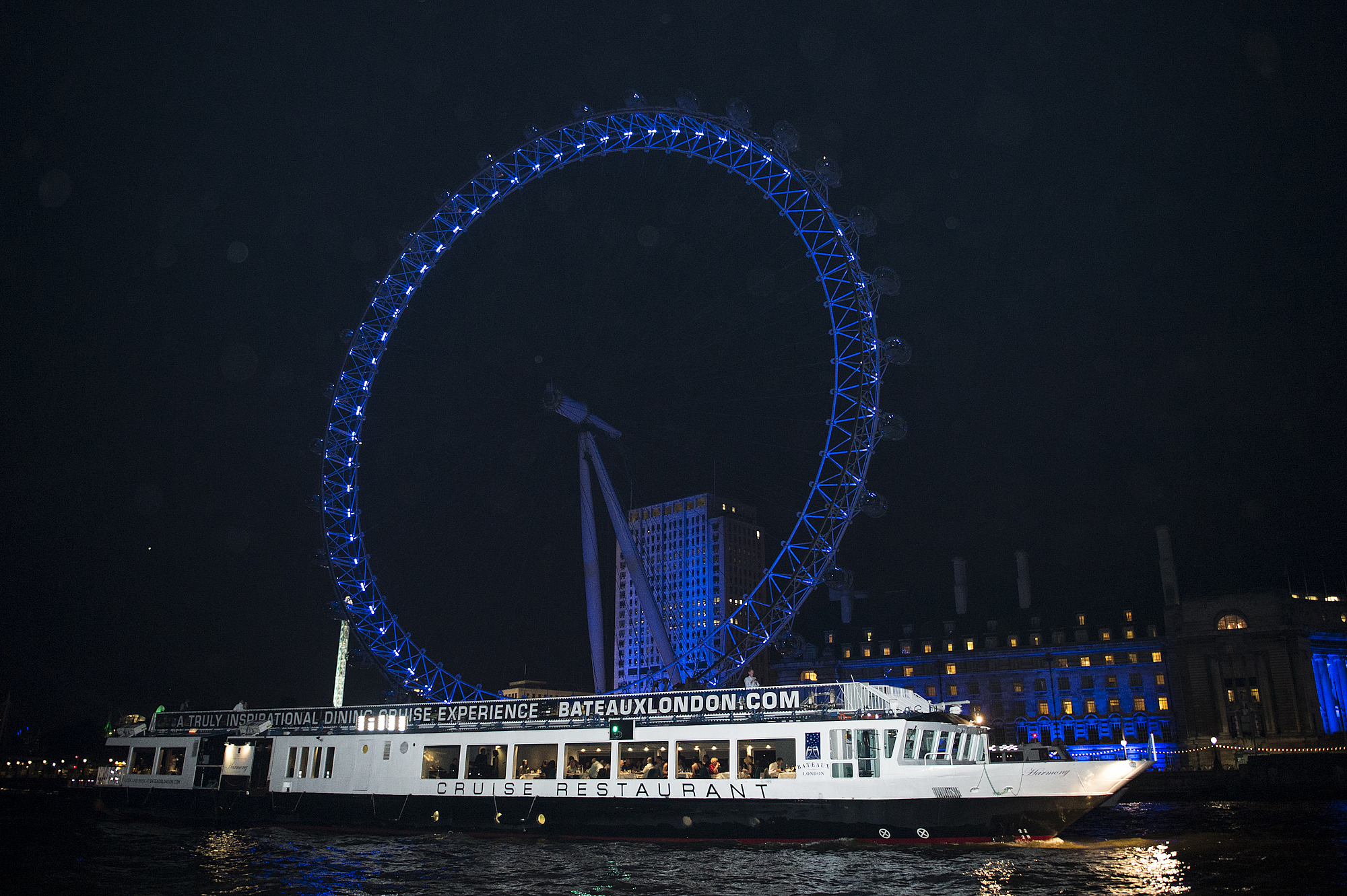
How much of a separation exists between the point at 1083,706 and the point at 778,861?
301ft

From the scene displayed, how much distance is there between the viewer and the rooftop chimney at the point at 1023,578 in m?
122

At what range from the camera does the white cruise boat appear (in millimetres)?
33500

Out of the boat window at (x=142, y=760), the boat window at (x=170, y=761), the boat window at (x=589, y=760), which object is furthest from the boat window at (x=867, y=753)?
the boat window at (x=142, y=760)

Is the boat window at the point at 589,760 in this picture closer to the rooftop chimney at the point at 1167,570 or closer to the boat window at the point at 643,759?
the boat window at the point at 643,759

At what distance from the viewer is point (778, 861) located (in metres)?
31.1

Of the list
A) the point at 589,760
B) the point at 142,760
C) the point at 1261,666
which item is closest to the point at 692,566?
the point at 1261,666

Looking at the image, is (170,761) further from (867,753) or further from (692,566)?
(692,566)

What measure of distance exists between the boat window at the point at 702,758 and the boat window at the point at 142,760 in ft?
106

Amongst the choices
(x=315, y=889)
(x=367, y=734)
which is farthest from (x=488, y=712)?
(x=315, y=889)

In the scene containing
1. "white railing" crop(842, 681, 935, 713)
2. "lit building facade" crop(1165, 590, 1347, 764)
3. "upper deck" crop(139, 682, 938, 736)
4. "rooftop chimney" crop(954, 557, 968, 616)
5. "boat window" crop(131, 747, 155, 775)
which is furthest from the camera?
"rooftop chimney" crop(954, 557, 968, 616)

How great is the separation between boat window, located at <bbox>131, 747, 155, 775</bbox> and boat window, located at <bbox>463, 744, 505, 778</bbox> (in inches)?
886

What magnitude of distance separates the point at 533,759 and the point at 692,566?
10451cm

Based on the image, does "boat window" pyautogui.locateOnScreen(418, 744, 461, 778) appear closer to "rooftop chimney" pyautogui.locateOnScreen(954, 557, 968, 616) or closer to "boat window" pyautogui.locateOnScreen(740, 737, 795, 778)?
"boat window" pyautogui.locateOnScreen(740, 737, 795, 778)

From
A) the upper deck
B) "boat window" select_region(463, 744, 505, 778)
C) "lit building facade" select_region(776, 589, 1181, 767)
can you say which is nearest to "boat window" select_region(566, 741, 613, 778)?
the upper deck
